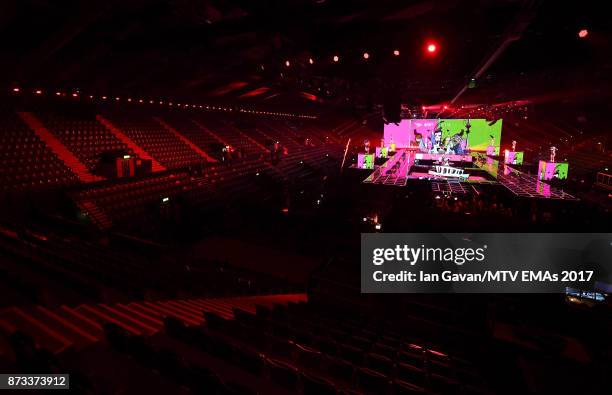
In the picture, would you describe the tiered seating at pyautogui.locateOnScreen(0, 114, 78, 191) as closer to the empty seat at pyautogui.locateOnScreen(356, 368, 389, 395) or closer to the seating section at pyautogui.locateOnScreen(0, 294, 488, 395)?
the seating section at pyautogui.locateOnScreen(0, 294, 488, 395)

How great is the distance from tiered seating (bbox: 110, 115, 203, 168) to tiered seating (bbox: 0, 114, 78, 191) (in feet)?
13.8

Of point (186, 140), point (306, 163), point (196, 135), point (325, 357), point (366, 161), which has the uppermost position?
point (196, 135)

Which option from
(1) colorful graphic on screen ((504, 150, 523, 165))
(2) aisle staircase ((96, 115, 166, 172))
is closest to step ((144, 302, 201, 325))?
(2) aisle staircase ((96, 115, 166, 172))

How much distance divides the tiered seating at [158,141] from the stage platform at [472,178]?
953 cm

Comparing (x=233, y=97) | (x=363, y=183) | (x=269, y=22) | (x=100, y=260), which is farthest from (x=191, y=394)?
(x=233, y=97)

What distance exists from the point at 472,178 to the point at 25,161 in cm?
1952

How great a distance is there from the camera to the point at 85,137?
44.4ft

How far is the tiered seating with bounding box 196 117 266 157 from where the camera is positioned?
843 inches

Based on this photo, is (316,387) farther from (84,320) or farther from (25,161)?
(25,161)

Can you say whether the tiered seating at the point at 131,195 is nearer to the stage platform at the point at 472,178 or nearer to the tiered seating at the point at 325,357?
the tiered seating at the point at 325,357

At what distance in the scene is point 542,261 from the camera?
8.52 m

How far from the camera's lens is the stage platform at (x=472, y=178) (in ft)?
44.9

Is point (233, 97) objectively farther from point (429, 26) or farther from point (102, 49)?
point (429, 26)

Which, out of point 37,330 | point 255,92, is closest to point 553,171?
point 255,92
